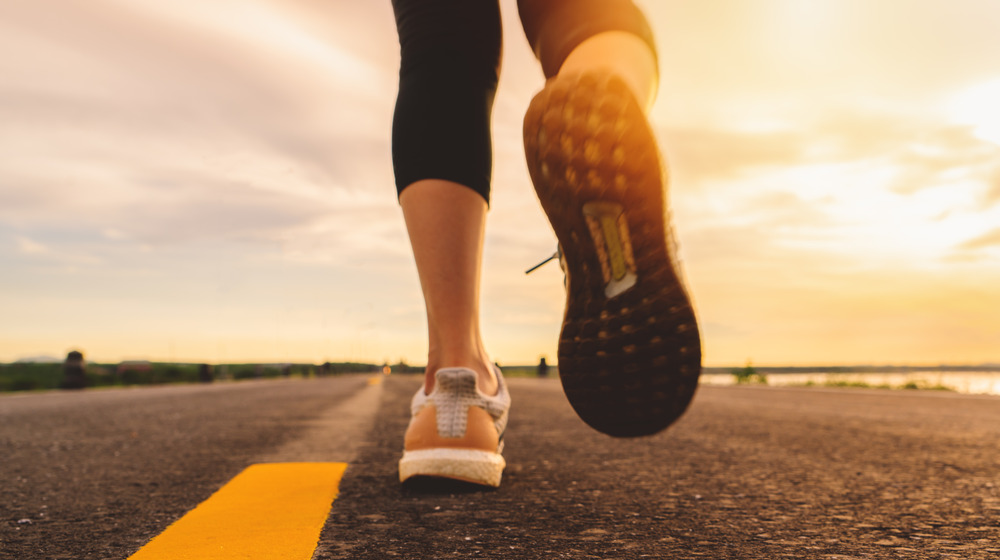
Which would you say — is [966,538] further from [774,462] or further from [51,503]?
[51,503]

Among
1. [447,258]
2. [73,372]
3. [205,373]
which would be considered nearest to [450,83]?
[447,258]

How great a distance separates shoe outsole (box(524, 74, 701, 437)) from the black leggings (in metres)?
0.44

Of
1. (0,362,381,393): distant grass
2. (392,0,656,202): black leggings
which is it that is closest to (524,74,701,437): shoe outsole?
(392,0,656,202): black leggings

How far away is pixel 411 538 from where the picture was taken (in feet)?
3.69

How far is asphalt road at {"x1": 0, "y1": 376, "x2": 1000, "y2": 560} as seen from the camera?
1112 mm

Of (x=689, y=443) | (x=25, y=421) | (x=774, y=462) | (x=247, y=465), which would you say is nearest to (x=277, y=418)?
(x=25, y=421)

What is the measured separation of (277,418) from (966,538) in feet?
11.7

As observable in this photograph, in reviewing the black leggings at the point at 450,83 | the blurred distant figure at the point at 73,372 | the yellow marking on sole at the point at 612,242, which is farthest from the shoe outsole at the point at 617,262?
the blurred distant figure at the point at 73,372

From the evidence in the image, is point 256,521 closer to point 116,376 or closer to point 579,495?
point 579,495

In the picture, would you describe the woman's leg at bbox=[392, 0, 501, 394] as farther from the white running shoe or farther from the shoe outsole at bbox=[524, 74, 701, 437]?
the shoe outsole at bbox=[524, 74, 701, 437]

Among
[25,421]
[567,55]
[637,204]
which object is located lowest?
[25,421]

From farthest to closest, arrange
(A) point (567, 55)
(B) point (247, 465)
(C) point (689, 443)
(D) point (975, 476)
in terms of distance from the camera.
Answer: (C) point (689, 443)
(B) point (247, 465)
(D) point (975, 476)
(A) point (567, 55)

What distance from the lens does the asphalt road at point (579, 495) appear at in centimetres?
111

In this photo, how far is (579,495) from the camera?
1525mm
